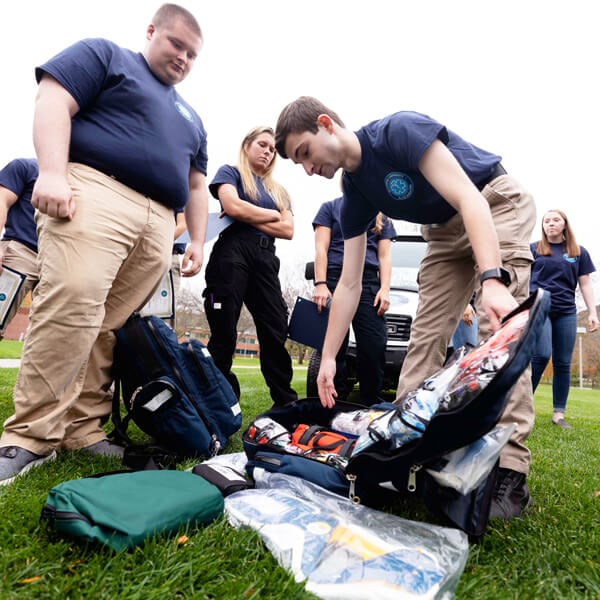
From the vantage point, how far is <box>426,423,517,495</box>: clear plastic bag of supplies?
1249 mm

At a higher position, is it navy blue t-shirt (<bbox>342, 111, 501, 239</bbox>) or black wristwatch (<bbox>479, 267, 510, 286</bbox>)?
navy blue t-shirt (<bbox>342, 111, 501, 239</bbox>)

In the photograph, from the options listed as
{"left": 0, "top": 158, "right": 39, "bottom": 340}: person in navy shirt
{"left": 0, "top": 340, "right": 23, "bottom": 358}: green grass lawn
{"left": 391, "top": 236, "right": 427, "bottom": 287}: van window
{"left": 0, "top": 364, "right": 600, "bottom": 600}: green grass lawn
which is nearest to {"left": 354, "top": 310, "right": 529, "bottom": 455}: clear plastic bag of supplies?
{"left": 0, "top": 364, "right": 600, "bottom": 600}: green grass lawn

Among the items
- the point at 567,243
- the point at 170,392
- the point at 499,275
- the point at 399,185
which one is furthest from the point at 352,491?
the point at 567,243

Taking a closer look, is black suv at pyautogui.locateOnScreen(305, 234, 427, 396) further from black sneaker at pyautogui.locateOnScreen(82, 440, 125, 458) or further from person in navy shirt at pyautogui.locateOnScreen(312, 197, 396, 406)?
black sneaker at pyautogui.locateOnScreen(82, 440, 125, 458)

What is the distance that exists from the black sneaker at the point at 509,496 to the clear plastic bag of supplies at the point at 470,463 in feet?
1.43

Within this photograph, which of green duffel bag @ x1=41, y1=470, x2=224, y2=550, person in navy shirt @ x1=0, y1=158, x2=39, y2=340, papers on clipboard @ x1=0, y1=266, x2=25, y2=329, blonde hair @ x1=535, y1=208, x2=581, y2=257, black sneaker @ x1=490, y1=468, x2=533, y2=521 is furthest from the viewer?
blonde hair @ x1=535, y1=208, x2=581, y2=257

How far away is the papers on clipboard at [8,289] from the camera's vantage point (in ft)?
8.46

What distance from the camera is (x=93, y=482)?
1.29 m

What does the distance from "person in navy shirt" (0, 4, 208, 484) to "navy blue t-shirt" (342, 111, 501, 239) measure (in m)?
0.92

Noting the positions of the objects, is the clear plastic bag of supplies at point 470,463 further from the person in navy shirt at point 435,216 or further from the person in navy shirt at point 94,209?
the person in navy shirt at point 94,209

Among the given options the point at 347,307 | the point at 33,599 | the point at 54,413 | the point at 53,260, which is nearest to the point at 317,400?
the point at 347,307

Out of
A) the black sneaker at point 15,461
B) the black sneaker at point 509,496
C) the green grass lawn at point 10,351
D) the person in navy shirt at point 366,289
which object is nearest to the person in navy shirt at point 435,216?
the black sneaker at point 509,496

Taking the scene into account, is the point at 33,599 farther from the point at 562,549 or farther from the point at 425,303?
the point at 425,303

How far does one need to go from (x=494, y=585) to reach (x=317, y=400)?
1.43 m
